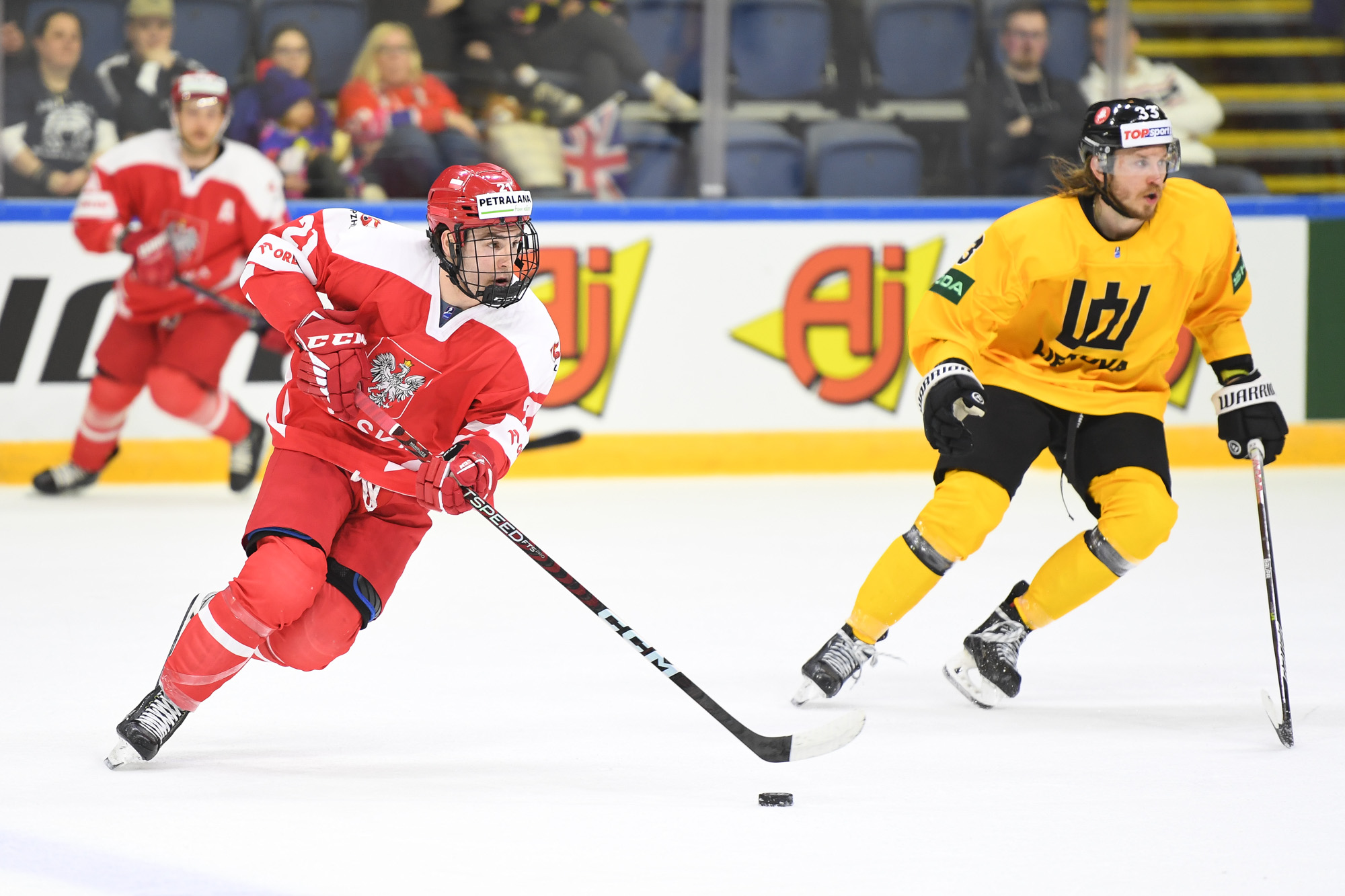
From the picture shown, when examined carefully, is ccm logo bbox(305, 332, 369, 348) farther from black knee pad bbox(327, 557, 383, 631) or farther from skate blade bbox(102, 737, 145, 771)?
skate blade bbox(102, 737, 145, 771)

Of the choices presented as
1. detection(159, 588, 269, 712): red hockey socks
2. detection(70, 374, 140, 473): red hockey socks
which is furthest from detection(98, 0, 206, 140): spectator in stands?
detection(159, 588, 269, 712): red hockey socks

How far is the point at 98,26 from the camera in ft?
18.9

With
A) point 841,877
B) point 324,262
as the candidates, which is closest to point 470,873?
point 841,877

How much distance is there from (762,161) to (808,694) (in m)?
3.44

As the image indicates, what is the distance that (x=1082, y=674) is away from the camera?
3357 mm

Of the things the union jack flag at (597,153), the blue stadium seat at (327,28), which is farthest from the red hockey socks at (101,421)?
the union jack flag at (597,153)

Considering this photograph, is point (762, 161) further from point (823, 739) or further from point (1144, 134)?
point (823, 739)

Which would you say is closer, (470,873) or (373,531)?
(470,873)

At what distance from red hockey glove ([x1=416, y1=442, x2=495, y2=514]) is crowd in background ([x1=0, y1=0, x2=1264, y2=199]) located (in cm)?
354

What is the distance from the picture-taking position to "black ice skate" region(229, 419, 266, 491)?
5.43 meters

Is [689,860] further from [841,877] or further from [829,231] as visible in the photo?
[829,231]

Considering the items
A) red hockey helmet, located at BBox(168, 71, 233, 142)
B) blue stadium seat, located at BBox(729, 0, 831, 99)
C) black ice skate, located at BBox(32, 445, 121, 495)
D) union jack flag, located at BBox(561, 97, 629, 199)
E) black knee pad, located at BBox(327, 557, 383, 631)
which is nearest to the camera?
black knee pad, located at BBox(327, 557, 383, 631)

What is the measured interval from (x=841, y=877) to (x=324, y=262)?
131 centimetres

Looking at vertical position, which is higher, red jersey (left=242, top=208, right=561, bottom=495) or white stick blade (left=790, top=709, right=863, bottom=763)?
red jersey (left=242, top=208, right=561, bottom=495)
